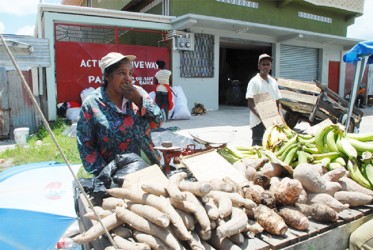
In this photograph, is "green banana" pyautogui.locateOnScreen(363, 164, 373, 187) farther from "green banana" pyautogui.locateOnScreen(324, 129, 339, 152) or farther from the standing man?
the standing man

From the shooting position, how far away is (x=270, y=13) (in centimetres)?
1464

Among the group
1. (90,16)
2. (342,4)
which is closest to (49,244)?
(90,16)

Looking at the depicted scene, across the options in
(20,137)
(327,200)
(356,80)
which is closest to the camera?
(327,200)

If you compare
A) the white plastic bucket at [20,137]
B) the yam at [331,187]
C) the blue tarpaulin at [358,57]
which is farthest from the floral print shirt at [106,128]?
the white plastic bucket at [20,137]

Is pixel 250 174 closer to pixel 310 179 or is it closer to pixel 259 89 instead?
pixel 310 179

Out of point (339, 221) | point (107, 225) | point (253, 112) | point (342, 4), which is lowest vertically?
point (339, 221)

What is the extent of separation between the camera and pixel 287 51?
15.1 m

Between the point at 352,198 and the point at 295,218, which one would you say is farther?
the point at 352,198

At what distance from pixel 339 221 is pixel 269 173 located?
0.51m

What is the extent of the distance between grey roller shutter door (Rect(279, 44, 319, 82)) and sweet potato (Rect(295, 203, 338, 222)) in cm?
1403

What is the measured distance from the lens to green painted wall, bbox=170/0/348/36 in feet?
39.6

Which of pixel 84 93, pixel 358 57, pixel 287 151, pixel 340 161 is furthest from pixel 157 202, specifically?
pixel 84 93

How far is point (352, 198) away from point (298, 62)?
49.1ft

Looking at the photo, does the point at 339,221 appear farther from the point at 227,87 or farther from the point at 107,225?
the point at 227,87
